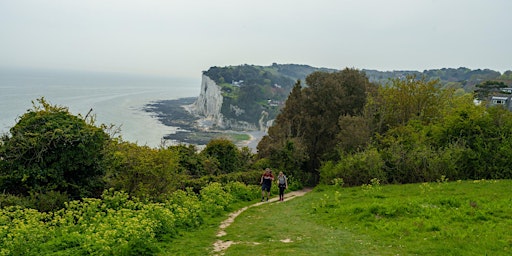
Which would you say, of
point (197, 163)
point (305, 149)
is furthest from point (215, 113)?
point (197, 163)

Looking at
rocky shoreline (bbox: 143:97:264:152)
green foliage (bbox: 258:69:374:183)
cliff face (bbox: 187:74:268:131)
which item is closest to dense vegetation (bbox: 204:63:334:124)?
cliff face (bbox: 187:74:268:131)

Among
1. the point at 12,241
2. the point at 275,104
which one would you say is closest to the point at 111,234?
the point at 12,241

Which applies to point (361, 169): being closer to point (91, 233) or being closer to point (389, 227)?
point (389, 227)

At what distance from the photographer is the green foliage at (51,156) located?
50.9 feet

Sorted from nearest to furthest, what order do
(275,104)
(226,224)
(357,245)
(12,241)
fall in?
1. (12,241)
2. (357,245)
3. (226,224)
4. (275,104)

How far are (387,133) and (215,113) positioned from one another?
4929 inches

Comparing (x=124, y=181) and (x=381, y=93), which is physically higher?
(x=381, y=93)

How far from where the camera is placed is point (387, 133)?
27234 mm

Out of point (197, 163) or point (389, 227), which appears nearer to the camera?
point (389, 227)

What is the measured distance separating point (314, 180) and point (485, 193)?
729 inches

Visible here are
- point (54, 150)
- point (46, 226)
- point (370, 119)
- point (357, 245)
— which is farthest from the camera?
point (370, 119)

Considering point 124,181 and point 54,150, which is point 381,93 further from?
point 54,150

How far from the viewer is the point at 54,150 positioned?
52.7 ft

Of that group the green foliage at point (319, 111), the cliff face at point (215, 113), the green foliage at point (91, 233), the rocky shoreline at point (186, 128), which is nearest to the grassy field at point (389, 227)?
the green foliage at point (91, 233)
